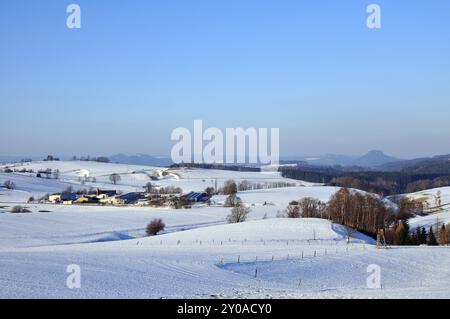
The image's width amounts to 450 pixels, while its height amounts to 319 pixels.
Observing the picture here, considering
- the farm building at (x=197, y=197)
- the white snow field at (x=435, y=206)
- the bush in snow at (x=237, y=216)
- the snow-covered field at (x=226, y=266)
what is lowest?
the white snow field at (x=435, y=206)

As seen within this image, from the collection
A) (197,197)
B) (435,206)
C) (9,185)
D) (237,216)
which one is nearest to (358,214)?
(237,216)

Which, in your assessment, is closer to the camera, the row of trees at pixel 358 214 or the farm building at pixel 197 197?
the row of trees at pixel 358 214

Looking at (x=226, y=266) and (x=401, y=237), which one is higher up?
(x=226, y=266)

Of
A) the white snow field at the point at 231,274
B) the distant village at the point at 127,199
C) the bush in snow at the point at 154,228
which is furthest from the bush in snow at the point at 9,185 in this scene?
the white snow field at the point at 231,274

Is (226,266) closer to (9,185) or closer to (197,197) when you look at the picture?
(197,197)

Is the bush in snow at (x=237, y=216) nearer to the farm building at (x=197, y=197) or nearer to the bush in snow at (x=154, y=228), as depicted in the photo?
the bush in snow at (x=154, y=228)

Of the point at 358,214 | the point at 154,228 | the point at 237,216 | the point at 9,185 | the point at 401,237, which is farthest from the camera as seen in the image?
the point at 9,185

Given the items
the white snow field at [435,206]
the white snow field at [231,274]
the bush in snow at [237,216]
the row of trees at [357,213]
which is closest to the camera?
the white snow field at [231,274]

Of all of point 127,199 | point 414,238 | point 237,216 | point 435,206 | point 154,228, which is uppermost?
point 154,228

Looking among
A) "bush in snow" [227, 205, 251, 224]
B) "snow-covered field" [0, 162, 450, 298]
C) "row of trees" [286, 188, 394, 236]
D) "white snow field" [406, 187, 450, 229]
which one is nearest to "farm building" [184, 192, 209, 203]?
"bush in snow" [227, 205, 251, 224]

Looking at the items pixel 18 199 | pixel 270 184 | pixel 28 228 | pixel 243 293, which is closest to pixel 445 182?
pixel 270 184

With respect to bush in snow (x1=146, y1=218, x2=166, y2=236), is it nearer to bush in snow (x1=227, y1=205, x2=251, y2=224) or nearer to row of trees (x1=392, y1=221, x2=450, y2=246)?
bush in snow (x1=227, y1=205, x2=251, y2=224)
